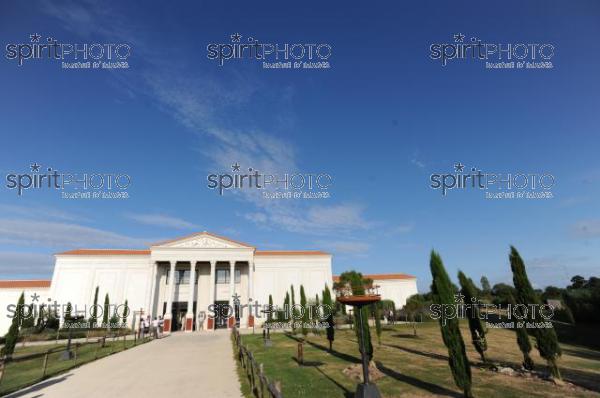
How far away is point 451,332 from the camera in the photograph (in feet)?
34.5

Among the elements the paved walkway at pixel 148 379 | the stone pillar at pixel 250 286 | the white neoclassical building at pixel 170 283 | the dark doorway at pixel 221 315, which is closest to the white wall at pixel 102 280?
the white neoclassical building at pixel 170 283

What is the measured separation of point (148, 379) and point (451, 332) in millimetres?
12350

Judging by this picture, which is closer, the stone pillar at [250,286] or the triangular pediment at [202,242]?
the stone pillar at [250,286]

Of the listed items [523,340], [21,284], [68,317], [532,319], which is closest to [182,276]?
Answer: [21,284]

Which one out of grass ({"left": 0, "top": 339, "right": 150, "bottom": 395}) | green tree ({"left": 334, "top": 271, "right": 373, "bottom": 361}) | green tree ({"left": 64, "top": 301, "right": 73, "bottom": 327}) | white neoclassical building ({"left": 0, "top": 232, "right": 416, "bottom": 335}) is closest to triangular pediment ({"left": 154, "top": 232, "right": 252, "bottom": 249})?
white neoclassical building ({"left": 0, "top": 232, "right": 416, "bottom": 335})

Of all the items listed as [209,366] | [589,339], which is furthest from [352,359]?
[589,339]

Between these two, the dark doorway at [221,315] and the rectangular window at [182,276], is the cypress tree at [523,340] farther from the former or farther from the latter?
the rectangular window at [182,276]

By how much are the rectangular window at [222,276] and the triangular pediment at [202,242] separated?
177 inches

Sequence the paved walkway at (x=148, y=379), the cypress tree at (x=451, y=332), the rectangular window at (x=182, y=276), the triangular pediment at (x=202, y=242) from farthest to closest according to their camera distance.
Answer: the rectangular window at (x=182, y=276), the triangular pediment at (x=202, y=242), the paved walkway at (x=148, y=379), the cypress tree at (x=451, y=332)

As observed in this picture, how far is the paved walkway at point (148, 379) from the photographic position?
36.8ft

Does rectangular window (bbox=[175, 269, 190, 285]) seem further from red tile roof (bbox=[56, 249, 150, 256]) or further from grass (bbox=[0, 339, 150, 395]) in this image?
grass (bbox=[0, 339, 150, 395])

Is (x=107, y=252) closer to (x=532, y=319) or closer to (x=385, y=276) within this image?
(x=385, y=276)

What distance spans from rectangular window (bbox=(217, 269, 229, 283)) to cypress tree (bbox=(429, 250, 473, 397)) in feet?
137

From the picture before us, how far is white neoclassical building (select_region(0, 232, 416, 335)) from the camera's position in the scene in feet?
147
